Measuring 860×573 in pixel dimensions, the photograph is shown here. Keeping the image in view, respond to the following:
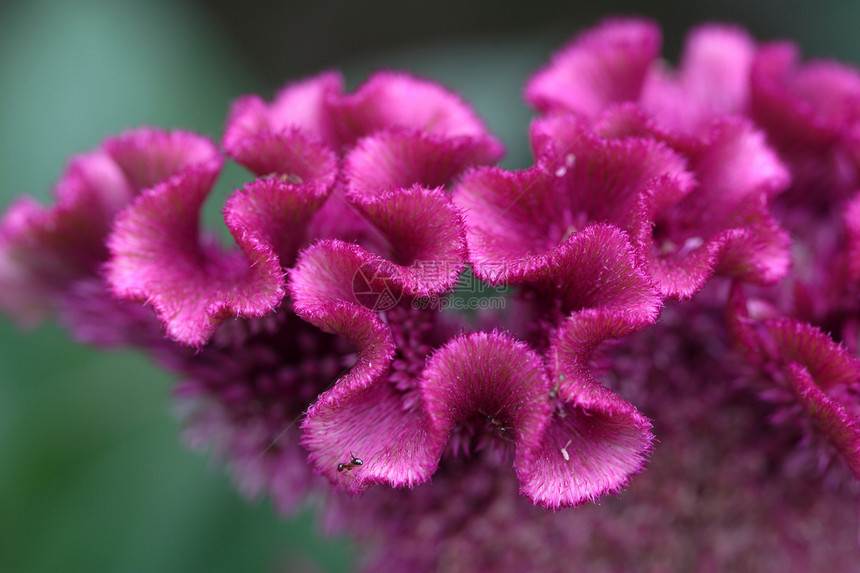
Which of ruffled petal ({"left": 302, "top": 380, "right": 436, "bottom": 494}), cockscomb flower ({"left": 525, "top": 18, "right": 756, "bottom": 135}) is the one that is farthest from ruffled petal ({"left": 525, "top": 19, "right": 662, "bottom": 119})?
ruffled petal ({"left": 302, "top": 380, "right": 436, "bottom": 494})

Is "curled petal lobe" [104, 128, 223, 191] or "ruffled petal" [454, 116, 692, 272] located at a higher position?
"curled petal lobe" [104, 128, 223, 191]

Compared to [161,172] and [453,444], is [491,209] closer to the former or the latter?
[453,444]

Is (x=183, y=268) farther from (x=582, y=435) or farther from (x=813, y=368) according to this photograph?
(x=813, y=368)

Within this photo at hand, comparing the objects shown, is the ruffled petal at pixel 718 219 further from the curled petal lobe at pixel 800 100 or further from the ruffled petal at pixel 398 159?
the ruffled petal at pixel 398 159

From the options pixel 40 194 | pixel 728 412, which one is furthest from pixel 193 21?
pixel 728 412

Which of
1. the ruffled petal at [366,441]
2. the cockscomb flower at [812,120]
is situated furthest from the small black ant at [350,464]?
the cockscomb flower at [812,120]

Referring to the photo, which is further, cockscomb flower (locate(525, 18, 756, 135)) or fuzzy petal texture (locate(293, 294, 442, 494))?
cockscomb flower (locate(525, 18, 756, 135))

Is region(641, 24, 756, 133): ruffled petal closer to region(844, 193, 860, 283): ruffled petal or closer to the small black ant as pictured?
region(844, 193, 860, 283): ruffled petal
